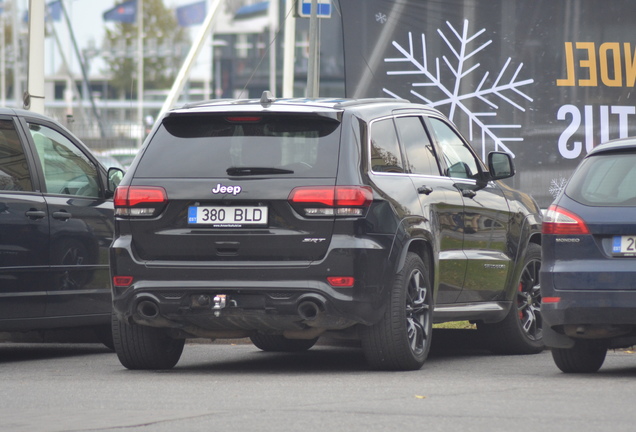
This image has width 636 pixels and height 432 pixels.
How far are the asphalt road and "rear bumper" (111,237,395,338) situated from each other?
0.36m

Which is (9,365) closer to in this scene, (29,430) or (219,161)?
(219,161)

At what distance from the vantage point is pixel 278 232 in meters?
8.77

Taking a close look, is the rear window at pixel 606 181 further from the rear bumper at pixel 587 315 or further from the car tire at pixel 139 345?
the car tire at pixel 139 345

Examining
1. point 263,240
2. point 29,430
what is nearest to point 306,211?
point 263,240

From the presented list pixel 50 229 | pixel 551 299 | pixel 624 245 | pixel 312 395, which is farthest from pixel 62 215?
Answer: pixel 624 245

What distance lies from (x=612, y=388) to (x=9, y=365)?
457cm

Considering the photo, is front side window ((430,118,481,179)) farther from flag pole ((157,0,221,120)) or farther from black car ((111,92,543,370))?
flag pole ((157,0,221,120))

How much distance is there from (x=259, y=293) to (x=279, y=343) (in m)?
2.38

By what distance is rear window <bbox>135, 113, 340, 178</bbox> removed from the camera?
8.94m

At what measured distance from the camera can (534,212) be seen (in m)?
11.4

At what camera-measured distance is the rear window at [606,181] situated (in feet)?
28.8

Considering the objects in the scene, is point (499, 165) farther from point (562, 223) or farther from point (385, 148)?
point (562, 223)

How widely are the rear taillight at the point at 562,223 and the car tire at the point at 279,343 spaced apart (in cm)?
267

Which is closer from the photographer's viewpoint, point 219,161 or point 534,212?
point 219,161
